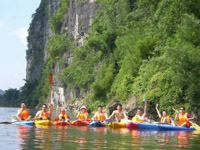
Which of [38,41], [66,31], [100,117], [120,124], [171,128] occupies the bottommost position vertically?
[171,128]

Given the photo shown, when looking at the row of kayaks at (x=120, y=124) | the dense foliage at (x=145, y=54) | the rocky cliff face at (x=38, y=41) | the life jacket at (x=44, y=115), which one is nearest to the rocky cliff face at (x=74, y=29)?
the dense foliage at (x=145, y=54)

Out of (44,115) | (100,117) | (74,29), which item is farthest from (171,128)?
(74,29)

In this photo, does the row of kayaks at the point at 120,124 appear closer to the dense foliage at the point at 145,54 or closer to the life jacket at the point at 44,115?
the life jacket at the point at 44,115

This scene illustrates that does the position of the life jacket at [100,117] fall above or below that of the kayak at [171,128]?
above

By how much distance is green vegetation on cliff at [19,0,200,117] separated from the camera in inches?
1103

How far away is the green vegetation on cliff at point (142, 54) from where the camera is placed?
91.9ft

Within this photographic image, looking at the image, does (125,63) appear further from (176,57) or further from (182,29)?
(176,57)

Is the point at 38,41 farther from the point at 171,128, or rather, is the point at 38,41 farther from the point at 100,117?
the point at 171,128

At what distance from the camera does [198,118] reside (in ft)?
94.1

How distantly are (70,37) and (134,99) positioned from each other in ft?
175

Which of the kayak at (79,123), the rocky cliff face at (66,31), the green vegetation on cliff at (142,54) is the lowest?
the kayak at (79,123)

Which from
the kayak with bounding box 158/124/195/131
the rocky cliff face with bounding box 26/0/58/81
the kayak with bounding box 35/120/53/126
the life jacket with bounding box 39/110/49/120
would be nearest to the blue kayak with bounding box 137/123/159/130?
the kayak with bounding box 158/124/195/131

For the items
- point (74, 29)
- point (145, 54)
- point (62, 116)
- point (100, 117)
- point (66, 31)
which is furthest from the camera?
point (66, 31)

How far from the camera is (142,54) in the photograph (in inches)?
1625
